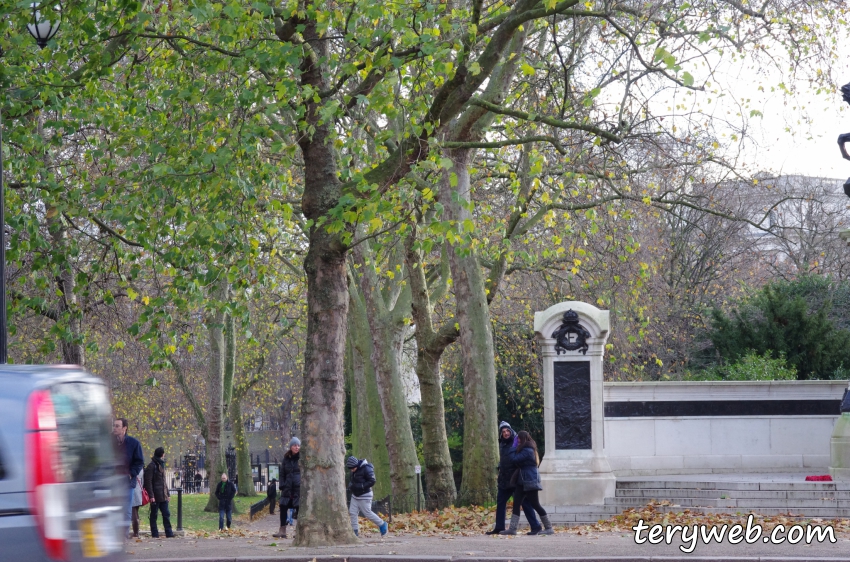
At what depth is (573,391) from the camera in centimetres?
1706

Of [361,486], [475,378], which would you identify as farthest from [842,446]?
[361,486]

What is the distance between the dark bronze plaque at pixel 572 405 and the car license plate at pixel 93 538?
473 inches

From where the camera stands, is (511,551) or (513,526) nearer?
(511,551)

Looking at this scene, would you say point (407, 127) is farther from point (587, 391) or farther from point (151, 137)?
point (587, 391)

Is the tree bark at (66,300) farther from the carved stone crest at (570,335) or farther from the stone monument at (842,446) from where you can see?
the stone monument at (842,446)

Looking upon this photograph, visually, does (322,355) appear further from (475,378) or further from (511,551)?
(475,378)

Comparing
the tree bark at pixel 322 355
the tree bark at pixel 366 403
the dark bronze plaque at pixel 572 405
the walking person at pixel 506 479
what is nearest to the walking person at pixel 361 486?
the walking person at pixel 506 479

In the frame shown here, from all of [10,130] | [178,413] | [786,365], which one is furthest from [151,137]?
[178,413]

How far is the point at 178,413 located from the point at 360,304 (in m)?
24.2

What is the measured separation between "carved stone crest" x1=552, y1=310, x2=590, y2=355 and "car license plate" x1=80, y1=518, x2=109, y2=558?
39.4ft

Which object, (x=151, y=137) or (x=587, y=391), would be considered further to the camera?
(x=587, y=391)

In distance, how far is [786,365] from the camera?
24.0 metres

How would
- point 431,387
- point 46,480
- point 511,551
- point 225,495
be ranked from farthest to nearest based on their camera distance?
point 225,495
point 431,387
point 511,551
point 46,480

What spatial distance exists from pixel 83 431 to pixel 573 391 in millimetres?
12177
